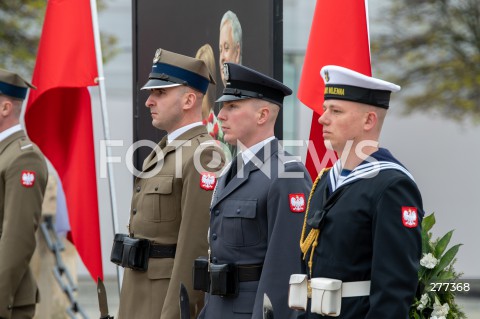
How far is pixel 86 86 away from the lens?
6.38 metres

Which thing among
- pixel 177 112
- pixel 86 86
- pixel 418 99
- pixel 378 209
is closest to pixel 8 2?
pixel 86 86

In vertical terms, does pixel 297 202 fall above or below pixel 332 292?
above

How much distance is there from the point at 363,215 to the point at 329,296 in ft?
0.90

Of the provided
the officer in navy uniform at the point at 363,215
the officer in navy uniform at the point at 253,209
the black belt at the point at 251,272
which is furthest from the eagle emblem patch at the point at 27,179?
the officer in navy uniform at the point at 363,215

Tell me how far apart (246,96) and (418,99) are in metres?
3.21

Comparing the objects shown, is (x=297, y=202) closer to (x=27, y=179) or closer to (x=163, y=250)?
(x=163, y=250)

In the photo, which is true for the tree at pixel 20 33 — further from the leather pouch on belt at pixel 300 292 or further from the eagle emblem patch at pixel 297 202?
the leather pouch on belt at pixel 300 292

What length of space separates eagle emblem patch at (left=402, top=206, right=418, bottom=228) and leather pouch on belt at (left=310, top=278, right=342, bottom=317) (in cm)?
28

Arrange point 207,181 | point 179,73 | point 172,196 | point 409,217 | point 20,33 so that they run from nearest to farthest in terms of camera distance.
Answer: point 409,217, point 207,181, point 172,196, point 179,73, point 20,33

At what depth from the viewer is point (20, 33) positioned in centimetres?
947

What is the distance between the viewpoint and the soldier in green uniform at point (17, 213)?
543cm

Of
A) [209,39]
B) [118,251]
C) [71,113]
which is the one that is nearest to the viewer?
[118,251]

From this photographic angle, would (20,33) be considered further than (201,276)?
Yes

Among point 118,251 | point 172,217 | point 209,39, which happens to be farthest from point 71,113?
point 172,217
